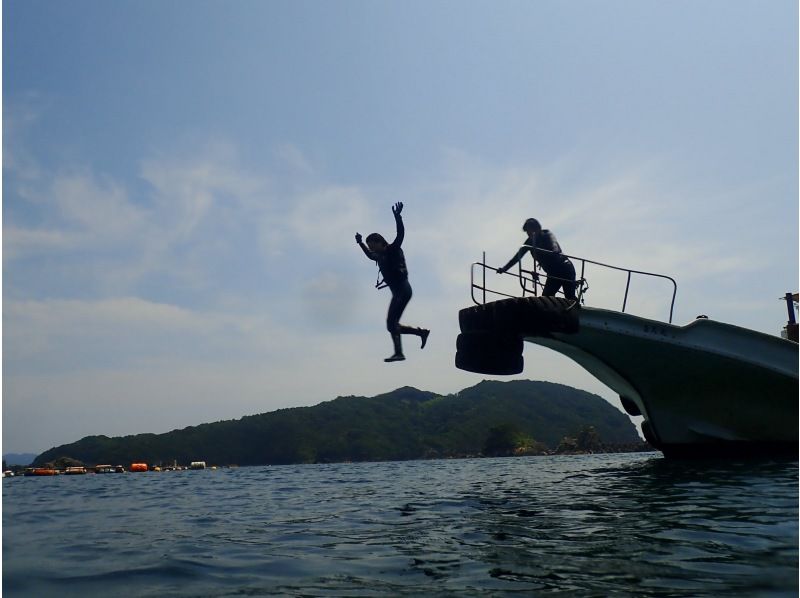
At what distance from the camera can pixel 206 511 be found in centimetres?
964

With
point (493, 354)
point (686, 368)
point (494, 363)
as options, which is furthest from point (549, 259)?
point (686, 368)

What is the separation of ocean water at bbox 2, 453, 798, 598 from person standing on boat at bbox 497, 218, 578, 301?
17.3ft

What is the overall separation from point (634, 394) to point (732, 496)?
9167mm

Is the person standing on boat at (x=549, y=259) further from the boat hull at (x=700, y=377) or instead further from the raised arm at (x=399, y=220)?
the raised arm at (x=399, y=220)

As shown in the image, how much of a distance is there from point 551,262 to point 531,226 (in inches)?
39.5

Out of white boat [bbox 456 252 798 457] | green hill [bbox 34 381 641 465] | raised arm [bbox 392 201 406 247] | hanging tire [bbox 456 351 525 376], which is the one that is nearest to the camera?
raised arm [bbox 392 201 406 247]

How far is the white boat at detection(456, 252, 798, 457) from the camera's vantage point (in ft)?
46.3

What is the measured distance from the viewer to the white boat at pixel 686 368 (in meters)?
14.1

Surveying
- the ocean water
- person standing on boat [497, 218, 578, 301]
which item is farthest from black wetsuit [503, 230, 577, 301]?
the ocean water

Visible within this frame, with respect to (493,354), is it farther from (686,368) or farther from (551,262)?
(686,368)

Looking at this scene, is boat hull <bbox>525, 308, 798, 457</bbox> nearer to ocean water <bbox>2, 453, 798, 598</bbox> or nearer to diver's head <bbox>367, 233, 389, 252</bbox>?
ocean water <bbox>2, 453, 798, 598</bbox>

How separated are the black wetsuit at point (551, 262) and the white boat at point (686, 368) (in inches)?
14.3

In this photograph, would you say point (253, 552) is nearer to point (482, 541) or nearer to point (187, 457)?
point (482, 541)

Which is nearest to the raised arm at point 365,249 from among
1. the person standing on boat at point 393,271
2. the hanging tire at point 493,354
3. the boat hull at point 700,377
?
the person standing on boat at point 393,271
